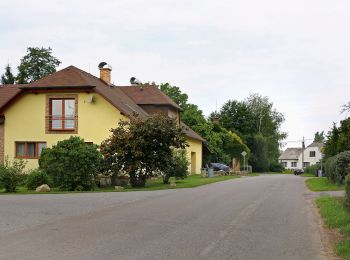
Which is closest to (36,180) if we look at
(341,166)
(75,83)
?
(75,83)

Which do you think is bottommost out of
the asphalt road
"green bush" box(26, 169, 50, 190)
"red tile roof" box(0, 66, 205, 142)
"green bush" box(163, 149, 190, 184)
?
the asphalt road

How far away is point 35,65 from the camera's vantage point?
66562 millimetres

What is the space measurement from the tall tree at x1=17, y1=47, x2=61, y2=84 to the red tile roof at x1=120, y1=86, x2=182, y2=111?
21056mm

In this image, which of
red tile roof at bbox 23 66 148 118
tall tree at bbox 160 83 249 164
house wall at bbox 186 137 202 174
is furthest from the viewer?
tall tree at bbox 160 83 249 164

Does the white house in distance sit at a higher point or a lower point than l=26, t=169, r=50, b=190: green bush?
higher

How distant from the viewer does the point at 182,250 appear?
380 inches

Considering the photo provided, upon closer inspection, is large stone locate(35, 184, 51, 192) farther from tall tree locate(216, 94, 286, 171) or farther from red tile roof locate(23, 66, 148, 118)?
tall tree locate(216, 94, 286, 171)

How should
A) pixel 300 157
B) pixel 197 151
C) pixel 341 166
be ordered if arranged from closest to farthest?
pixel 341 166 < pixel 197 151 < pixel 300 157

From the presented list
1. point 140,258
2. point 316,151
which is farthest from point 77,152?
point 316,151

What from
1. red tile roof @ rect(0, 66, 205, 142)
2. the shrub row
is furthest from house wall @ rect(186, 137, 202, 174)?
the shrub row

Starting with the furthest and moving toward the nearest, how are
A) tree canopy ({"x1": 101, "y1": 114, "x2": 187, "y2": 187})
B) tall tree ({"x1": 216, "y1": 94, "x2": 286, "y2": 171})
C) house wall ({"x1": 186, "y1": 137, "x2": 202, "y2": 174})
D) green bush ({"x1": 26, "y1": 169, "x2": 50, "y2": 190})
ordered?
1. tall tree ({"x1": 216, "y1": 94, "x2": 286, "y2": 171})
2. house wall ({"x1": 186, "y1": 137, "x2": 202, "y2": 174})
3. tree canopy ({"x1": 101, "y1": 114, "x2": 187, "y2": 187})
4. green bush ({"x1": 26, "y1": 169, "x2": 50, "y2": 190})

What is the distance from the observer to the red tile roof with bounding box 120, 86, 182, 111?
45719 millimetres

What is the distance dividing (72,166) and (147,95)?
68.2 ft

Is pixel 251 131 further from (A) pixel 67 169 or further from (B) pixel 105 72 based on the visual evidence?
(A) pixel 67 169
